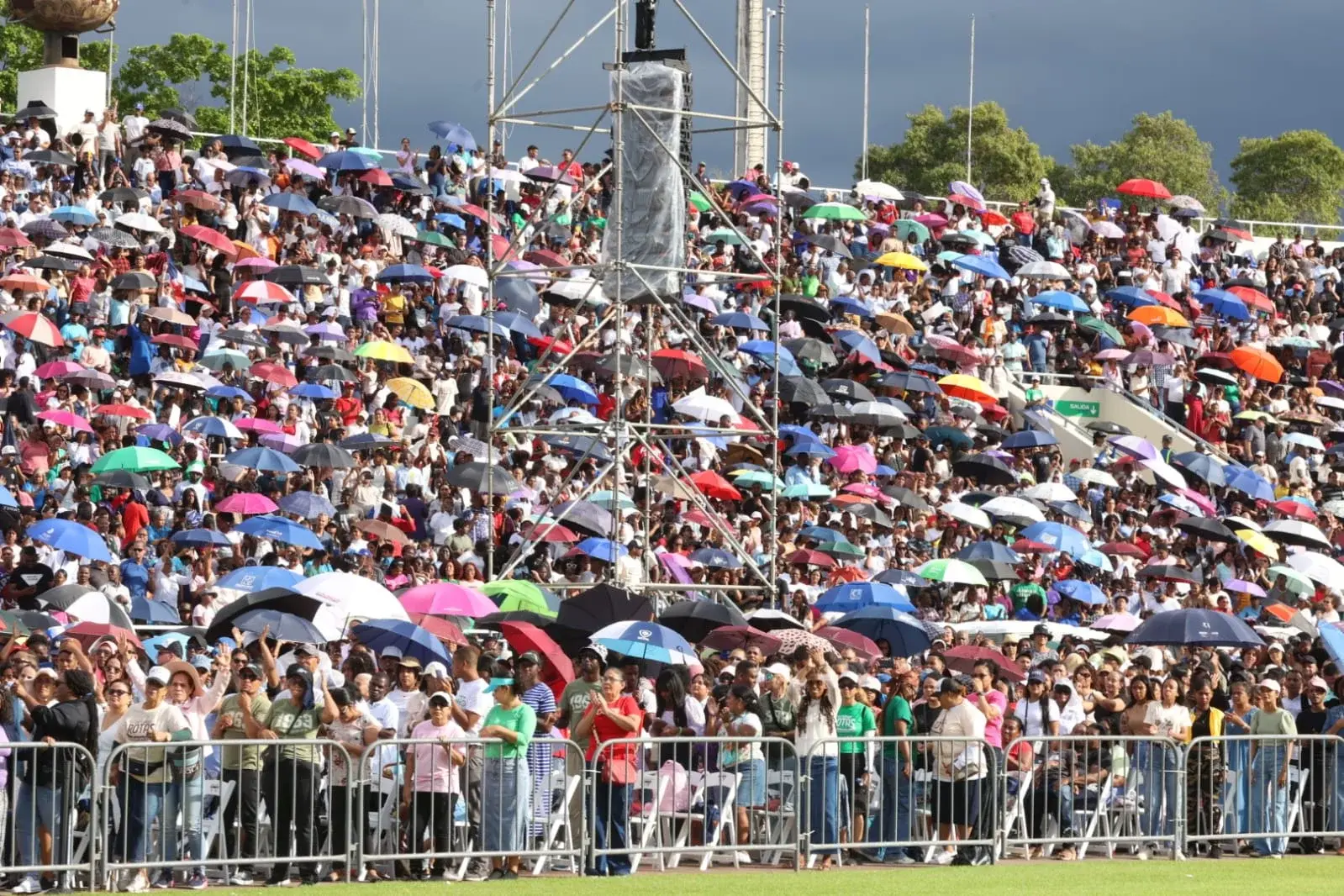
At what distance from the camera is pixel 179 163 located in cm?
3291

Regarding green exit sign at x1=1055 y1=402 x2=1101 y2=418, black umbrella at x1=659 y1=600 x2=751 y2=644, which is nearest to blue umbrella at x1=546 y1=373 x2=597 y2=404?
black umbrella at x1=659 y1=600 x2=751 y2=644

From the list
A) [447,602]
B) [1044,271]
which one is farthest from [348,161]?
[447,602]

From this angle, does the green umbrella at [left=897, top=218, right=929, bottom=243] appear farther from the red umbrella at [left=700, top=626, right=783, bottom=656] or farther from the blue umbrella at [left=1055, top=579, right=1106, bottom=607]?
the red umbrella at [left=700, top=626, right=783, bottom=656]

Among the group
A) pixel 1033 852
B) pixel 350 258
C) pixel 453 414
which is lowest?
pixel 1033 852

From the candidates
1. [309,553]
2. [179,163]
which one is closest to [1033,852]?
[309,553]

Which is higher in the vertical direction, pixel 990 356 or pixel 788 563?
pixel 990 356

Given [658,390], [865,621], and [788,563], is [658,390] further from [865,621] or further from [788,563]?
[865,621]

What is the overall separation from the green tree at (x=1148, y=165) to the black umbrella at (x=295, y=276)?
5887 cm

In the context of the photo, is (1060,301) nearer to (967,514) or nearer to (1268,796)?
Result: (967,514)

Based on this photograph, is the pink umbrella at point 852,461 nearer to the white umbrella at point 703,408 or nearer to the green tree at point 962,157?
the white umbrella at point 703,408

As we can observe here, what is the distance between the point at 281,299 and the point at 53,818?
55.2 feet

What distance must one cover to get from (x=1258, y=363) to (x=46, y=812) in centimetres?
2817

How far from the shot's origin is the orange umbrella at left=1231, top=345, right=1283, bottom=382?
3791cm

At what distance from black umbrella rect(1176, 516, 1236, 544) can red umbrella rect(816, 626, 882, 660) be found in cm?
1015
